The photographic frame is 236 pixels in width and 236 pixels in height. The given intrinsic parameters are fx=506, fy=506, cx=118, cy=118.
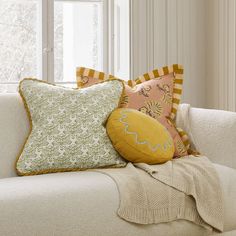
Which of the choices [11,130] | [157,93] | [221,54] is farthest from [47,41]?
[11,130]

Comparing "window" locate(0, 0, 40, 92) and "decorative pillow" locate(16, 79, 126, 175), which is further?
"window" locate(0, 0, 40, 92)

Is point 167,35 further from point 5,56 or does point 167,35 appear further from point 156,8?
point 5,56

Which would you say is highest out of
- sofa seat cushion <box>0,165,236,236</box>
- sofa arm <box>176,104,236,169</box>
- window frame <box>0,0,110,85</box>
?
window frame <box>0,0,110,85</box>

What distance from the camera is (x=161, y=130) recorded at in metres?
2.30

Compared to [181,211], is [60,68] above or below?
above

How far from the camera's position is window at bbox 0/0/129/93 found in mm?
3734

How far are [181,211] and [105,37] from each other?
7.44ft

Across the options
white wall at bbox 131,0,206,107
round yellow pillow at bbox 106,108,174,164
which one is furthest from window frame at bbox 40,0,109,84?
round yellow pillow at bbox 106,108,174,164

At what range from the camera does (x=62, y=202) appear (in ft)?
5.77

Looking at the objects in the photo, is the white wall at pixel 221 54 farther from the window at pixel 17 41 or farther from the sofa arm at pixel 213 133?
the window at pixel 17 41

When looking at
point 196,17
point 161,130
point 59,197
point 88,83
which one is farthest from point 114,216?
point 196,17

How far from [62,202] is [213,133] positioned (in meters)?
0.96

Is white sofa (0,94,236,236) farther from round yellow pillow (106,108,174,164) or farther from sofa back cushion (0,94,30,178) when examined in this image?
round yellow pillow (106,108,174,164)

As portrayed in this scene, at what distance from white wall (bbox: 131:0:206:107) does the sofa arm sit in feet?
4.24
